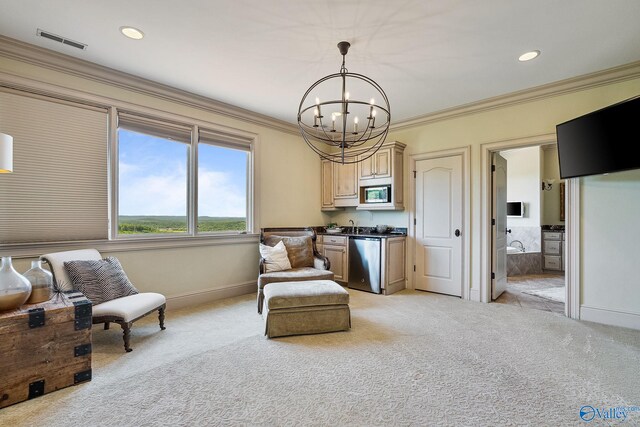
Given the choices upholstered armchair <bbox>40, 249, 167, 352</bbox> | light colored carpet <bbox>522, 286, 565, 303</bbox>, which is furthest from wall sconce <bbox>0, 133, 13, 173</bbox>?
light colored carpet <bbox>522, 286, 565, 303</bbox>

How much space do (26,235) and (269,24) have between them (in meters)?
2.92

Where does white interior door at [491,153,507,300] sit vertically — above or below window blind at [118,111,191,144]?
below

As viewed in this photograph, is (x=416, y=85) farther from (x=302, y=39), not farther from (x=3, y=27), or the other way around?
(x=3, y=27)

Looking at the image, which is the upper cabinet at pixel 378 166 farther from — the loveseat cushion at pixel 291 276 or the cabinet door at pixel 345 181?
the loveseat cushion at pixel 291 276

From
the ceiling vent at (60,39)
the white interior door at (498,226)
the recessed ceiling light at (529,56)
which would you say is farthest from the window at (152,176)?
the white interior door at (498,226)

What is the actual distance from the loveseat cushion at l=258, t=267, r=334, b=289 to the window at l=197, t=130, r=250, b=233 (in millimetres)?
1186

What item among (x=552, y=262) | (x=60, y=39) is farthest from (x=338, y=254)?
(x=552, y=262)

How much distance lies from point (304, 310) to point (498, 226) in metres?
3.17

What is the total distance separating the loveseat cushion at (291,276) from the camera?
3.53 metres

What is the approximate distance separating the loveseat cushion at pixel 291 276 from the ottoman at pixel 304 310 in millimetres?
474

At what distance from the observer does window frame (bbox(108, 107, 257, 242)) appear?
325 cm

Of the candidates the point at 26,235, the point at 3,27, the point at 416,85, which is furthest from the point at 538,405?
the point at 3,27

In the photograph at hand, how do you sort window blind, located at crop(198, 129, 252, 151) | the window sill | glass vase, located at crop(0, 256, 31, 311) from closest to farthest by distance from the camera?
glass vase, located at crop(0, 256, 31, 311) → the window sill → window blind, located at crop(198, 129, 252, 151)

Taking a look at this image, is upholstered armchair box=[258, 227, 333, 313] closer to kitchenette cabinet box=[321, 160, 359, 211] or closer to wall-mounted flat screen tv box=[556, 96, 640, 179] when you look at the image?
kitchenette cabinet box=[321, 160, 359, 211]
